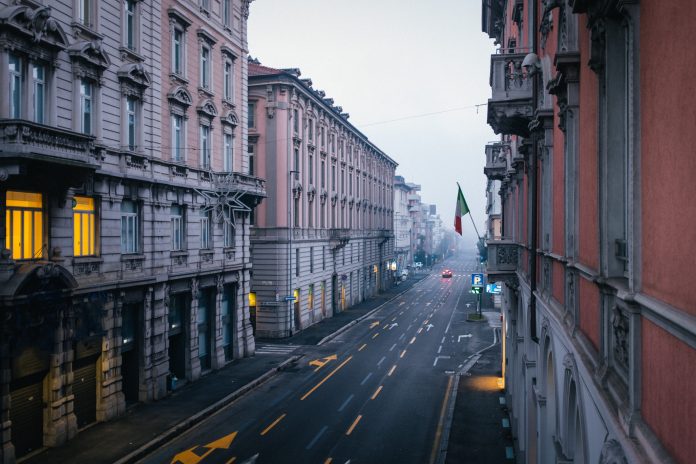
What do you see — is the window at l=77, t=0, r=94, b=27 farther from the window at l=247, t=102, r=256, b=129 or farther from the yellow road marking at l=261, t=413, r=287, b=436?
the window at l=247, t=102, r=256, b=129

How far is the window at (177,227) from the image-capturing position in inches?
1144

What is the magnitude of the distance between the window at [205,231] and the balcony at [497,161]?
1585cm

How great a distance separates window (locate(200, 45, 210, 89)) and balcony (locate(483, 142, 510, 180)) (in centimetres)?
1649

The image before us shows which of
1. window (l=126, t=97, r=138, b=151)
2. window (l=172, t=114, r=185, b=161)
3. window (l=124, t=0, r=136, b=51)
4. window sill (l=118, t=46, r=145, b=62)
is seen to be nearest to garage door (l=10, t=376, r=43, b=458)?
window (l=126, t=97, r=138, b=151)

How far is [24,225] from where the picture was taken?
64.1 ft

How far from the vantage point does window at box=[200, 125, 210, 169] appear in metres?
31.7

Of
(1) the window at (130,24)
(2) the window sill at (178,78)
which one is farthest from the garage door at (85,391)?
(2) the window sill at (178,78)

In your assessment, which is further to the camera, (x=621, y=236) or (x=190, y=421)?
(x=190, y=421)

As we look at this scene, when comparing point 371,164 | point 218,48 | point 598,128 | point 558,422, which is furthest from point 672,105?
point 371,164

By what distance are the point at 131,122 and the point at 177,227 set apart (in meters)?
6.27

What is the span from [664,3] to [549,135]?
8039mm

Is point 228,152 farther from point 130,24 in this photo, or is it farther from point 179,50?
point 130,24

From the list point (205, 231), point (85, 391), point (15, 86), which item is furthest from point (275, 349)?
point (15, 86)

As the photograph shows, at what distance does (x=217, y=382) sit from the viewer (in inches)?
1181
